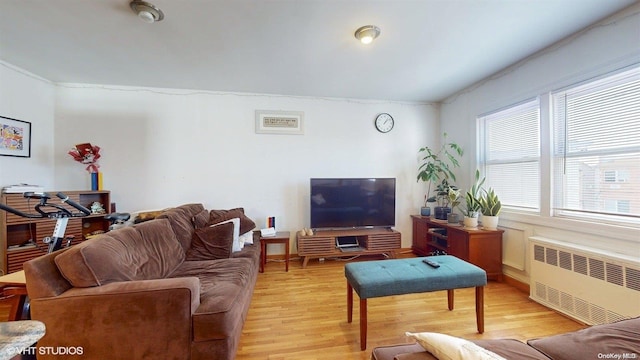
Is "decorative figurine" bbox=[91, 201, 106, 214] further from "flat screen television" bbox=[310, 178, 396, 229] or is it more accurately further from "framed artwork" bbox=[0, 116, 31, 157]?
"flat screen television" bbox=[310, 178, 396, 229]

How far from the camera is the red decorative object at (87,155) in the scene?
2834 millimetres

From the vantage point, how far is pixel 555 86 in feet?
7.34

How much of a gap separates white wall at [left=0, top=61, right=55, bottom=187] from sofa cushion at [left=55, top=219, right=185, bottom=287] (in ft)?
6.27

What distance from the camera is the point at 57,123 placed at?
9.77ft

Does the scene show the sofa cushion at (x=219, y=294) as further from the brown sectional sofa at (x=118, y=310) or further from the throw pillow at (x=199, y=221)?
the throw pillow at (x=199, y=221)

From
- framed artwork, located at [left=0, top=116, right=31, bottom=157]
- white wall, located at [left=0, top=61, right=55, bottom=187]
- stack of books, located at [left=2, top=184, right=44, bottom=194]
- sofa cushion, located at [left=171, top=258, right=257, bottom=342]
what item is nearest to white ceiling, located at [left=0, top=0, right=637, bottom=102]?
white wall, located at [left=0, top=61, right=55, bottom=187]

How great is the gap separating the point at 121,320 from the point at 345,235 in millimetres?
2449

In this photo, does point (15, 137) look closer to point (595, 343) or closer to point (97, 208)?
point (97, 208)

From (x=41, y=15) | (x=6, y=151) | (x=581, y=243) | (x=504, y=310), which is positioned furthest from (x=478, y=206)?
(x=6, y=151)

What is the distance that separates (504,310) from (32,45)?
4.92 meters

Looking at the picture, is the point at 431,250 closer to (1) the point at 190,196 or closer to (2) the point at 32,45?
(1) the point at 190,196

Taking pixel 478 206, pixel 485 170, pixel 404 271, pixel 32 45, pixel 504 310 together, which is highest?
pixel 32 45

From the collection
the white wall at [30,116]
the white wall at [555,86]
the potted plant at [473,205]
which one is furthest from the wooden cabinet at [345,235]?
the white wall at [30,116]

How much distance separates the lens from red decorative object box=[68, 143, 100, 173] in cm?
283
